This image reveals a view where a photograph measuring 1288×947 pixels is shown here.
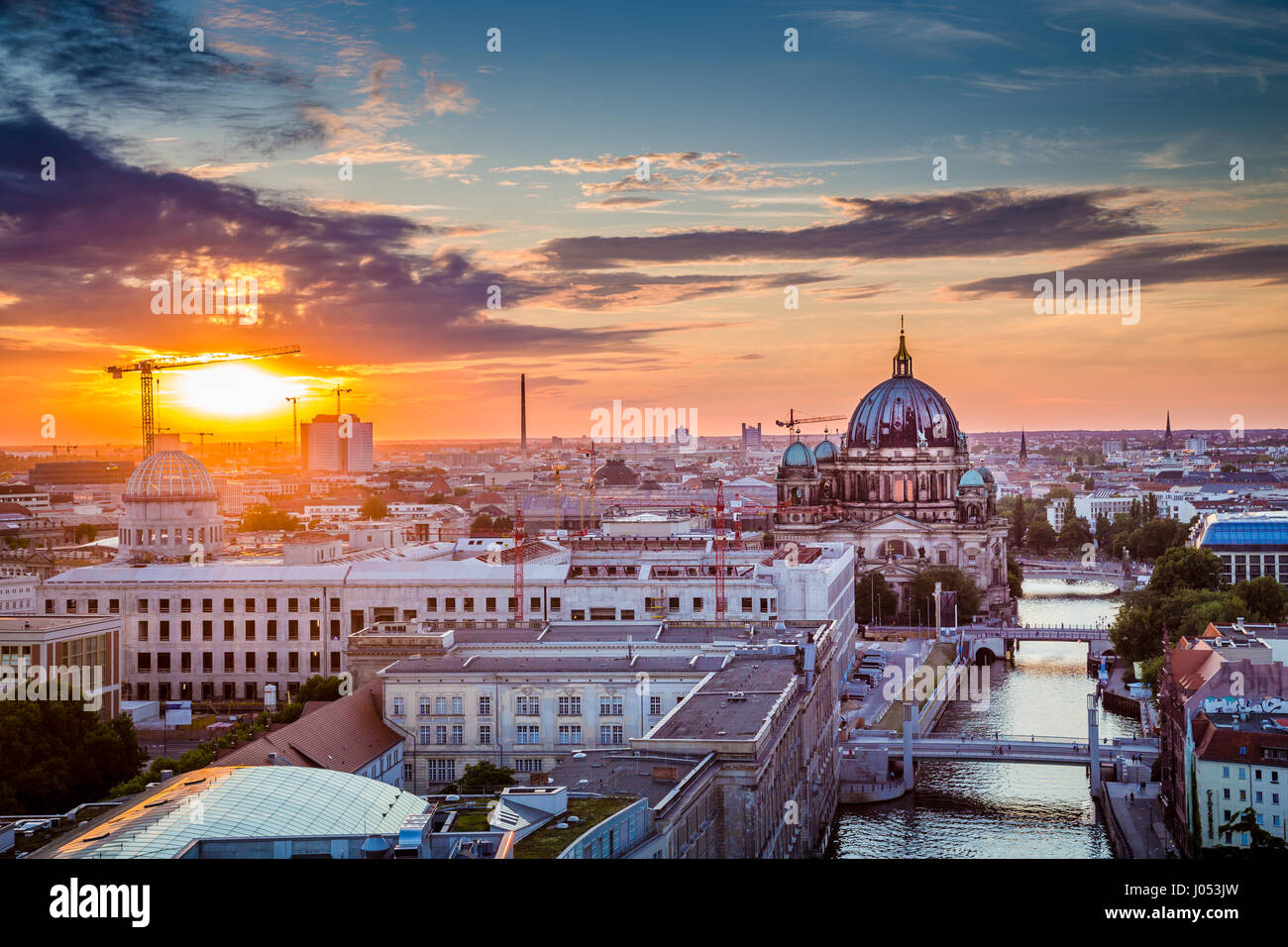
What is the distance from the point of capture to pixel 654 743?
15.6 m

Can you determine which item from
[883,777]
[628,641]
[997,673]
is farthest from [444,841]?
[997,673]

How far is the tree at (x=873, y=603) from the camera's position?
153ft

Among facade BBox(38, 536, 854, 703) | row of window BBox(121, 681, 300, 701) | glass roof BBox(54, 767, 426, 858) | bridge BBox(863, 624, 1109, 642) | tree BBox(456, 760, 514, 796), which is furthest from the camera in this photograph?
bridge BBox(863, 624, 1109, 642)

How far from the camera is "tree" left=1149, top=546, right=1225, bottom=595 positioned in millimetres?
43969

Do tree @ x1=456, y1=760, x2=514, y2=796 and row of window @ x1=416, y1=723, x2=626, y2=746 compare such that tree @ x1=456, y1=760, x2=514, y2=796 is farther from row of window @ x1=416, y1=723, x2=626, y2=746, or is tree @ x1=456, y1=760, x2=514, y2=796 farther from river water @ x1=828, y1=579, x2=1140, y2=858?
river water @ x1=828, y1=579, x2=1140, y2=858

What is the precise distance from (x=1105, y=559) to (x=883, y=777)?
5140 cm

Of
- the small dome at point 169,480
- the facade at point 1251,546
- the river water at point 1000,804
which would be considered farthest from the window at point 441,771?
the facade at point 1251,546

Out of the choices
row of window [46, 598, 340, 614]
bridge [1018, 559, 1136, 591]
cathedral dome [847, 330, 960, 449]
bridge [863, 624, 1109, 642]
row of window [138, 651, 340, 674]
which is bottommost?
bridge [1018, 559, 1136, 591]

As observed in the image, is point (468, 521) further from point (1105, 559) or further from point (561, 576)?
point (561, 576)

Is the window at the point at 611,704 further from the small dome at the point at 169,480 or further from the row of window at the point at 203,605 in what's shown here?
the small dome at the point at 169,480

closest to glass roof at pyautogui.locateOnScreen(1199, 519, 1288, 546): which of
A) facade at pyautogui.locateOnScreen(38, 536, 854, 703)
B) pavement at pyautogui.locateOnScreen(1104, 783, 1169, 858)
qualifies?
facade at pyautogui.locateOnScreen(38, 536, 854, 703)

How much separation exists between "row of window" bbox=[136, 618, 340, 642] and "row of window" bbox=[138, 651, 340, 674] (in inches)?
11.7

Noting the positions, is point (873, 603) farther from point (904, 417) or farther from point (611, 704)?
point (611, 704)

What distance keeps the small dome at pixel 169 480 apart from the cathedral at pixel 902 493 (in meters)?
20.4
